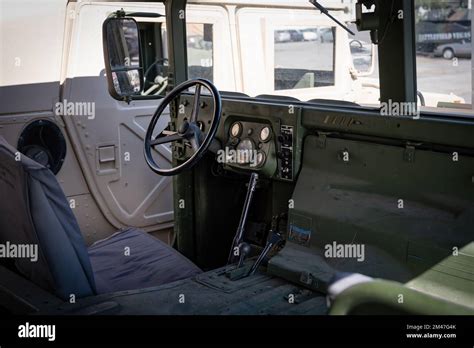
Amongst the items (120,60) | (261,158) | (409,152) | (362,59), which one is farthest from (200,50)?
(409,152)

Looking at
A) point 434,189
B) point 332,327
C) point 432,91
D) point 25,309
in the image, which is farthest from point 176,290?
point 432,91

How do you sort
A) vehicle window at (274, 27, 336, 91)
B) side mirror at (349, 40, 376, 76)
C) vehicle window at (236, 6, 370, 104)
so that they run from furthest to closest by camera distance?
side mirror at (349, 40, 376, 76), vehicle window at (236, 6, 370, 104), vehicle window at (274, 27, 336, 91)

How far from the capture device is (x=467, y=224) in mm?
2320

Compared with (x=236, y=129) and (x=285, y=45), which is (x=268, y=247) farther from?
(x=285, y=45)

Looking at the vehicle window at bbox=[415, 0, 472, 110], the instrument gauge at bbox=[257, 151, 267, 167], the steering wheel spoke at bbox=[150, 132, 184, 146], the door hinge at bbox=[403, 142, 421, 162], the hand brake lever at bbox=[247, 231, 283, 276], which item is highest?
the vehicle window at bbox=[415, 0, 472, 110]

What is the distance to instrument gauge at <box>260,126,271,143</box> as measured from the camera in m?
3.11

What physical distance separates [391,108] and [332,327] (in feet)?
4.20

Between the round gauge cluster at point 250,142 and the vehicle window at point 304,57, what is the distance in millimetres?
905

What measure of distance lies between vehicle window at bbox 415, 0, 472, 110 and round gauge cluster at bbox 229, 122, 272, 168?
0.79 m

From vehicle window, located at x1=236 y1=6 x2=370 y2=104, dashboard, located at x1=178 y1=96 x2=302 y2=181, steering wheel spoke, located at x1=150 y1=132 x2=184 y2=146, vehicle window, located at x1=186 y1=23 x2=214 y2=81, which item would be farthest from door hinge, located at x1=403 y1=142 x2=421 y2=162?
vehicle window, located at x1=186 y1=23 x2=214 y2=81

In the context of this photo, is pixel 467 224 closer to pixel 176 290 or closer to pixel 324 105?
pixel 324 105

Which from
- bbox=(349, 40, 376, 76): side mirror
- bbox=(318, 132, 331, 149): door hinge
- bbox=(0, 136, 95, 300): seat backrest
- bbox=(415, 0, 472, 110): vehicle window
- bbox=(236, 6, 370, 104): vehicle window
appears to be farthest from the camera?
bbox=(349, 40, 376, 76): side mirror

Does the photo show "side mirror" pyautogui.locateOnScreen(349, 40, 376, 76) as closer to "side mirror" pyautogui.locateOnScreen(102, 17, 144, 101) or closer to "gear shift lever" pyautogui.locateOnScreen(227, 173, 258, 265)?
"side mirror" pyautogui.locateOnScreen(102, 17, 144, 101)

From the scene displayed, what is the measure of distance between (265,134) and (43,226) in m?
1.22
